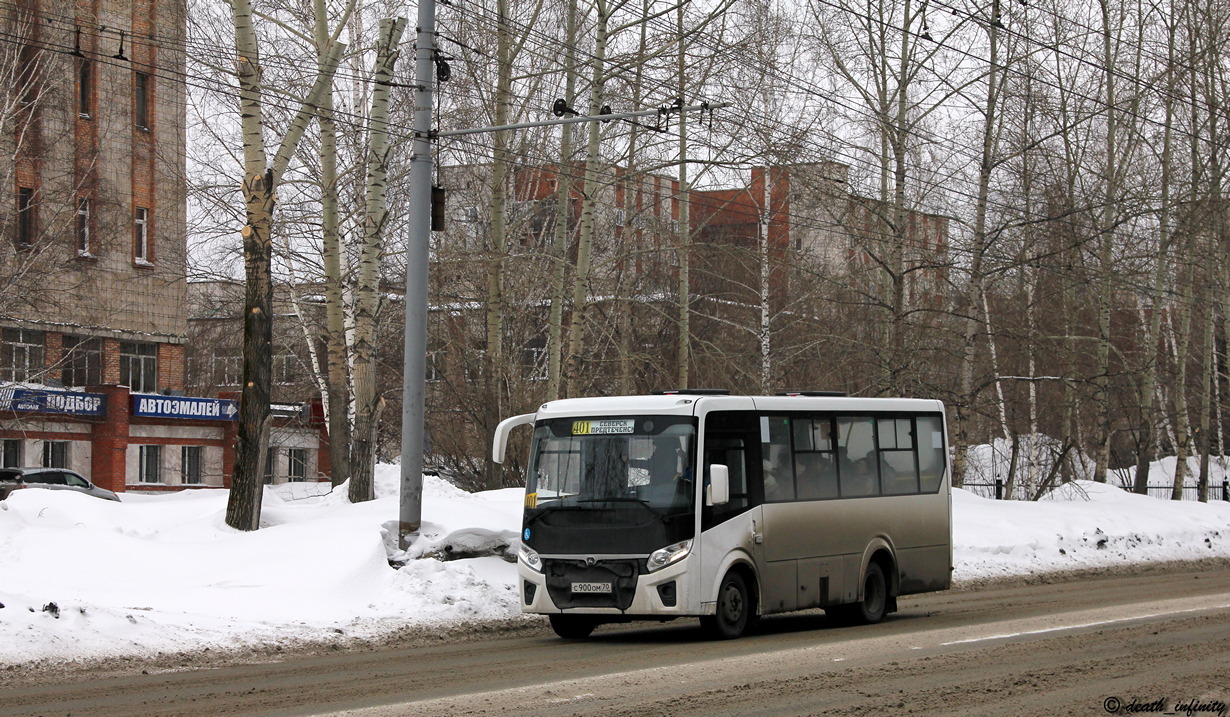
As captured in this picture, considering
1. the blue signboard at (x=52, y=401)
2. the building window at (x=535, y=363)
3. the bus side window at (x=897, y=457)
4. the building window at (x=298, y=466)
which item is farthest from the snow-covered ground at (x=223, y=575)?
the building window at (x=298, y=466)

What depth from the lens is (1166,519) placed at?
3167cm

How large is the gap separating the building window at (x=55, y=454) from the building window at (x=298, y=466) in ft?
35.7

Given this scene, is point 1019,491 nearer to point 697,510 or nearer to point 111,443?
point 111,443

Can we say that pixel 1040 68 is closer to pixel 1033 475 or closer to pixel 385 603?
pixel 1033 475

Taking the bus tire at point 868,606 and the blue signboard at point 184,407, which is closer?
the bus tire at point 868,606

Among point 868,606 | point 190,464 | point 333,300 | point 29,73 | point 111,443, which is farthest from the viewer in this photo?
point 190,464

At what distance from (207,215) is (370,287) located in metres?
12.9

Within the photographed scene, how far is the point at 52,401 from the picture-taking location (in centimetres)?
4522

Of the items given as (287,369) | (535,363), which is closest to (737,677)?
(535,363)

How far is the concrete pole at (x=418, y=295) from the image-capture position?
17.5 metres

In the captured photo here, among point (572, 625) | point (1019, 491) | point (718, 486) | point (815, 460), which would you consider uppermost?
point (815, 460)

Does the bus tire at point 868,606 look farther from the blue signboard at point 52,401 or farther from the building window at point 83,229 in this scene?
the building window at point 83,229

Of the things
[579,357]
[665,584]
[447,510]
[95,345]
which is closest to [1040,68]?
[579,357]

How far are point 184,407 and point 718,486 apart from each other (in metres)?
39.6
